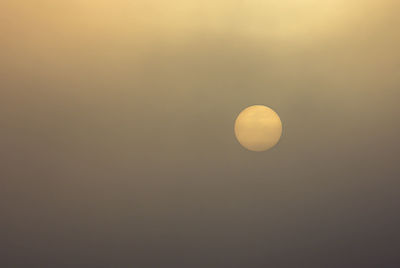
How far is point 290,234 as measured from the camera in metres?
3.10

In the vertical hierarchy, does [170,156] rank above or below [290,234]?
above

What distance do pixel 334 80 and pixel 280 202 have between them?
3.49 feet

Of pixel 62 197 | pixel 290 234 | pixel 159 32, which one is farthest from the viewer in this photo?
pixel 290 234

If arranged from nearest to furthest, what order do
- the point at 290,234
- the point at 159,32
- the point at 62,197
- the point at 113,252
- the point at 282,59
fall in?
the point at 159,32 < the point at 282,59 < the point at 62,197 < the point at 113,252 < the point at 290,234

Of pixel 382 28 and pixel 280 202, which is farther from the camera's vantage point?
pixel 280 202

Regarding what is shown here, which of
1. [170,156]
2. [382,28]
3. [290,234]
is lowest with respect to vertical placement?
[290,234]

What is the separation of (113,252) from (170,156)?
935mm

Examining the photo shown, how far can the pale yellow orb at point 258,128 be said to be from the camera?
2.66 metres

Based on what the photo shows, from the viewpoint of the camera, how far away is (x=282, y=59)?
97.3 inches

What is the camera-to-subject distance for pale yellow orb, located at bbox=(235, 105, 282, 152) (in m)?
2.66

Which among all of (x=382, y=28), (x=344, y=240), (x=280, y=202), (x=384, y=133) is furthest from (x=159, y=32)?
(x=344, y=240)

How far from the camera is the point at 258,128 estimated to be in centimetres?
271

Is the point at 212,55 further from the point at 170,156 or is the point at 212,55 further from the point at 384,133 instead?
the point at 384,133

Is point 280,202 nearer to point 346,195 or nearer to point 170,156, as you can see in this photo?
point 346,195
